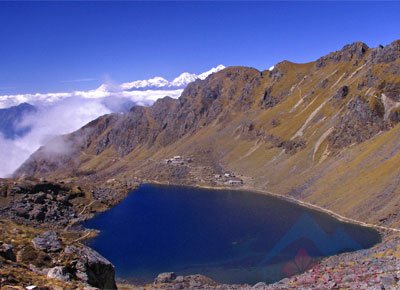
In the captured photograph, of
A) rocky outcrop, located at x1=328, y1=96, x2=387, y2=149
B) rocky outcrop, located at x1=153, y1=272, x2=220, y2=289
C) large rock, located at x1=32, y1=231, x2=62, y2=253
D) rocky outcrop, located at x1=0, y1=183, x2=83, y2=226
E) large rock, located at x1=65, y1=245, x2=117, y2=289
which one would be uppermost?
rocky outcrop, located at x1=328, y1=96, x2=387, y2=149

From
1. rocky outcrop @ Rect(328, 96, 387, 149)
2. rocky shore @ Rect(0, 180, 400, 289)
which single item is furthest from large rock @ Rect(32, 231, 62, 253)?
rocky outcrop @ Rect(328, 96, 387, 149)

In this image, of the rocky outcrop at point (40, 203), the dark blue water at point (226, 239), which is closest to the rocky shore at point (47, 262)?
the dark blue water at point (226, 239)

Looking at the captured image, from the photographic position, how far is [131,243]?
405 feet

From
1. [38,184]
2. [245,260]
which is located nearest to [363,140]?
[245,260]

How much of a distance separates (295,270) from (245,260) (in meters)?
14.8

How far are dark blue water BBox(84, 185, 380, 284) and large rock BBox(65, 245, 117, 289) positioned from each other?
2078 inches

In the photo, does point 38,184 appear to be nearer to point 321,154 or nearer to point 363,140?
point 321,154

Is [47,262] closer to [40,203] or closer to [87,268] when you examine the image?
[87,268]

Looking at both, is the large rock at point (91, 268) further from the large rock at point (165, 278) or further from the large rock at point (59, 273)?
the large rock at point (165, 278)

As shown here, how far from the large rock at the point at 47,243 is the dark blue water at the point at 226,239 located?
55424mm

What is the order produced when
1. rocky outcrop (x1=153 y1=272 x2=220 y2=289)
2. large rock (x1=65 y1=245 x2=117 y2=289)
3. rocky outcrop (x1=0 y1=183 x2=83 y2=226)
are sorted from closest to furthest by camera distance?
1. large rock (x1=65 y1=245 x2=117 y2=289)
2. rocky outcrop (x1=153 y1=272 x2=220 y2=289)
3. rocky outcrop (x1=0 y1=183 x2=83 y2=226)

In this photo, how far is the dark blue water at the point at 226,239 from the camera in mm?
94062

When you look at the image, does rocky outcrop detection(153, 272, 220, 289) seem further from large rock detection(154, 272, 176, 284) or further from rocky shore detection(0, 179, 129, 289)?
rocky shore detection(0, 179, 129, 289)

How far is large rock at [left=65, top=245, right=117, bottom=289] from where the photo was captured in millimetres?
33906
